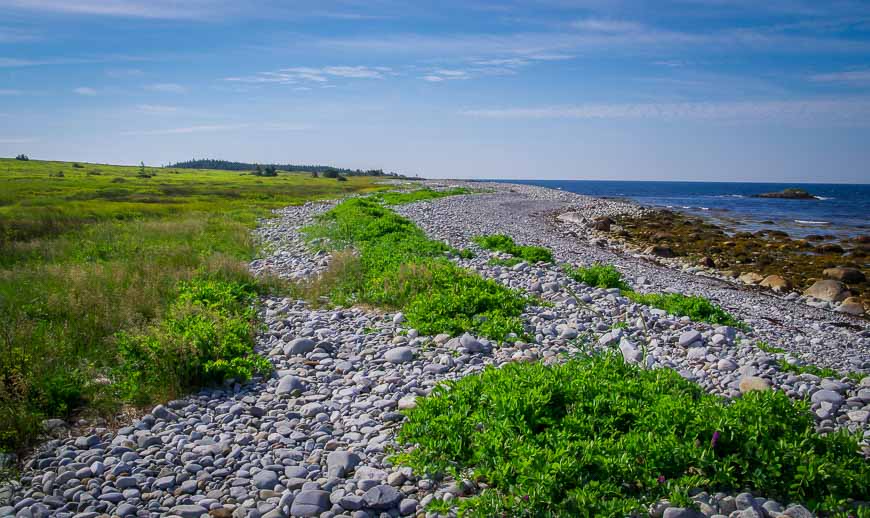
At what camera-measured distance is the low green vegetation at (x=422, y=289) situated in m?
8.91

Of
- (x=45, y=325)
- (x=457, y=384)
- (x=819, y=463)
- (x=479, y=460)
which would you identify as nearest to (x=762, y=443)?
(x=819, y=463)

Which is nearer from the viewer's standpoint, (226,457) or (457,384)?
(226,457)

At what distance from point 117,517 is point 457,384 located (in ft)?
11.3

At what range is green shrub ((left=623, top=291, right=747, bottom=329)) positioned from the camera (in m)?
9.86

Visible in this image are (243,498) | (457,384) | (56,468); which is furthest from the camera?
(457,384)

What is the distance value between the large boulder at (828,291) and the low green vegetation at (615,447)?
14.0 meters

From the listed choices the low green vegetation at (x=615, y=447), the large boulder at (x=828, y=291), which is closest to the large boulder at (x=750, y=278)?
the large boulder at (x=828, y=291)

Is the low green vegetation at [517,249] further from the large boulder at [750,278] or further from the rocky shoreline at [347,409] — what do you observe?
the large boulder at [750,278]

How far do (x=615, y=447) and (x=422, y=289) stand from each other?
6.55 m

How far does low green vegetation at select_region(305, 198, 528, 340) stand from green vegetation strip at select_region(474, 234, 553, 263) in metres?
2.10

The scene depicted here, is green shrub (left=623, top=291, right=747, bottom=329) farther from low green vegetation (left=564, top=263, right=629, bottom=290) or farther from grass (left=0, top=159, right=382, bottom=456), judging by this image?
grass (left=0, top=159, right=382, bottom=456)

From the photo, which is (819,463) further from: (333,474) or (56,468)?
(56,468)

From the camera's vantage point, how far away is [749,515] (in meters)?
4.06

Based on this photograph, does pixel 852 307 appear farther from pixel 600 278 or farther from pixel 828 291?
pixel 600 278
